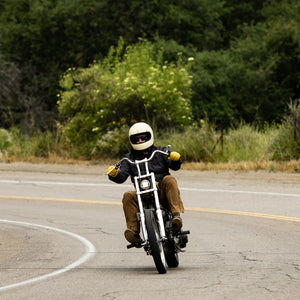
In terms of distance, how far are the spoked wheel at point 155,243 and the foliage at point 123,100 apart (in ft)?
56.8

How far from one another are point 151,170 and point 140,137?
0.41 meters

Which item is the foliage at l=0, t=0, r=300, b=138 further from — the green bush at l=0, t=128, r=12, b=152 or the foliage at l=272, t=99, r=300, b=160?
the foliage at l=272, t=99, r=300, b=160

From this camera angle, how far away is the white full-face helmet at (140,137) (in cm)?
903

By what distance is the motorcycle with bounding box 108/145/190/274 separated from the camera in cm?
844

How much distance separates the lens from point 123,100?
26.0 metres

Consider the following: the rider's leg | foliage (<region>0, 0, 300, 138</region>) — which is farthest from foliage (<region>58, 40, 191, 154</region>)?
the rider's leg

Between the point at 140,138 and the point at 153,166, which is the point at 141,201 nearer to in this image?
the point at 153,166

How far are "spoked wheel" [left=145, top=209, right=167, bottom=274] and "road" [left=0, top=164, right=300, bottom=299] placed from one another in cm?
13

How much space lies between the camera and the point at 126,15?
146 feet

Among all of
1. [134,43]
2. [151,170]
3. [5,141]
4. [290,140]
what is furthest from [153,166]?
[134,43]

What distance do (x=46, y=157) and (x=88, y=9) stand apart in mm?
19862

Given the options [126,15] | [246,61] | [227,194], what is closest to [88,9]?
[126,15]

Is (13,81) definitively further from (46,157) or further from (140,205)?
(140,205)

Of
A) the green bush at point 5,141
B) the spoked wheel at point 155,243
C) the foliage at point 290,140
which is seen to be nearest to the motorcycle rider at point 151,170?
the spoked wheel at point 155,243
